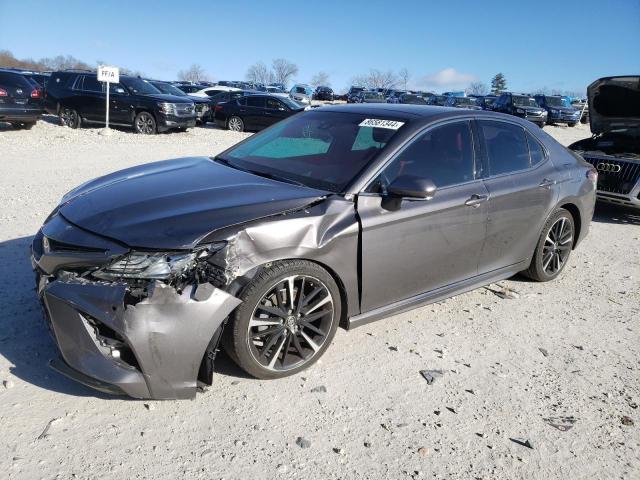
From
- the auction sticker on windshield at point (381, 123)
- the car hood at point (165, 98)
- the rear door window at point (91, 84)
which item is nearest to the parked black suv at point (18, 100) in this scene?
the rear door window at point (91, 84)

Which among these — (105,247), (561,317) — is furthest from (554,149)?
(105,247)

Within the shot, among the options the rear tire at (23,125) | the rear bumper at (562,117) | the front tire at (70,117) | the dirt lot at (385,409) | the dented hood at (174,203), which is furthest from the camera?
the rear bumper at (562,117)

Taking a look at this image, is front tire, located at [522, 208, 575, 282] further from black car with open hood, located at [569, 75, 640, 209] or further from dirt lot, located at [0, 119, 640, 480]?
black car with open hood, located at [569, 75, 640, 209]

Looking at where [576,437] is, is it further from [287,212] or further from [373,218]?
[287,212]

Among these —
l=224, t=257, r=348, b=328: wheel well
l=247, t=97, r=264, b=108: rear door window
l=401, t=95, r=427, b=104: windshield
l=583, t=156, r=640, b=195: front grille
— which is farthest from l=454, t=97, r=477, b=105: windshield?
l=224, t=257, r=348, b=328: wheel well

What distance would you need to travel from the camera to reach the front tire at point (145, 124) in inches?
630

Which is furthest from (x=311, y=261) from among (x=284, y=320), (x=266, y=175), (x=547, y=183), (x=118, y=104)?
(x=118, y=104)

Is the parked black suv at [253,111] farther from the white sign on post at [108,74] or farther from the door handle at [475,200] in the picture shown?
the door handle at [475,200]

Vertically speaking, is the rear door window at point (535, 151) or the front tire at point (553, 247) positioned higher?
the rear door window at point (535, 151)

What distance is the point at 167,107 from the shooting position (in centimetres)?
1580

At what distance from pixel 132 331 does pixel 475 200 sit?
257 cm

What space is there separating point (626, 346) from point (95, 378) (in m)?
3.69

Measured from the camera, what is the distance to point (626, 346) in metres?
3.98

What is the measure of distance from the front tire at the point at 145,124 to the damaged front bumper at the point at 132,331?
14.2 m
